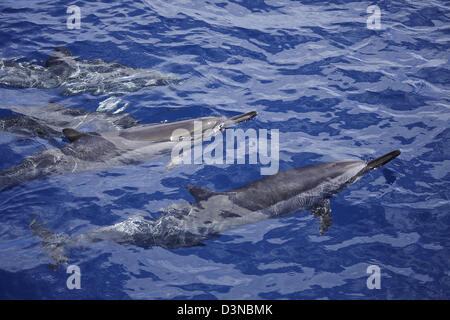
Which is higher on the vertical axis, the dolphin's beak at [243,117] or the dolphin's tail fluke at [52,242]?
the dolphin's beak at [243,117]

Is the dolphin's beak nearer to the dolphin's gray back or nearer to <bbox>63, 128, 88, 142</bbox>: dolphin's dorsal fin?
the dolphin's gray back

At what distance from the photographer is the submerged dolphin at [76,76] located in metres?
11.8

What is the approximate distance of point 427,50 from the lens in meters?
13.5

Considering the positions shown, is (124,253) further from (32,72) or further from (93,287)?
(32,72)

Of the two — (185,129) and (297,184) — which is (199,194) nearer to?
(297,184)

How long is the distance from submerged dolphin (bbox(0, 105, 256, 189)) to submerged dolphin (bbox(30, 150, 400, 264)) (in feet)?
4.93

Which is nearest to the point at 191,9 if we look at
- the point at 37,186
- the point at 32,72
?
the point at 32,72

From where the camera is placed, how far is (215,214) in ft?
24.9

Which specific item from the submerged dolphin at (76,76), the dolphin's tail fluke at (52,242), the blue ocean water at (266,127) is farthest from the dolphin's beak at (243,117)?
the dolphin's tail fluke at (52,242)

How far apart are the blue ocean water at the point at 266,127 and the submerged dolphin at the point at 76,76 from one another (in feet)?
1.15

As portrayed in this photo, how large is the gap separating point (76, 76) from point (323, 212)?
798 cm

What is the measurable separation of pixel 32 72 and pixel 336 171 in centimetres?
894

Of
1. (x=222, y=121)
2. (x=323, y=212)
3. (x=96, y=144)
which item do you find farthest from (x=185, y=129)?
(x=323, y=212)

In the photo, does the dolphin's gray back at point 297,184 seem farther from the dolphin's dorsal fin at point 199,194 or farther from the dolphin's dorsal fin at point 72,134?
the dolphin's dorsal fin at point 72,134
